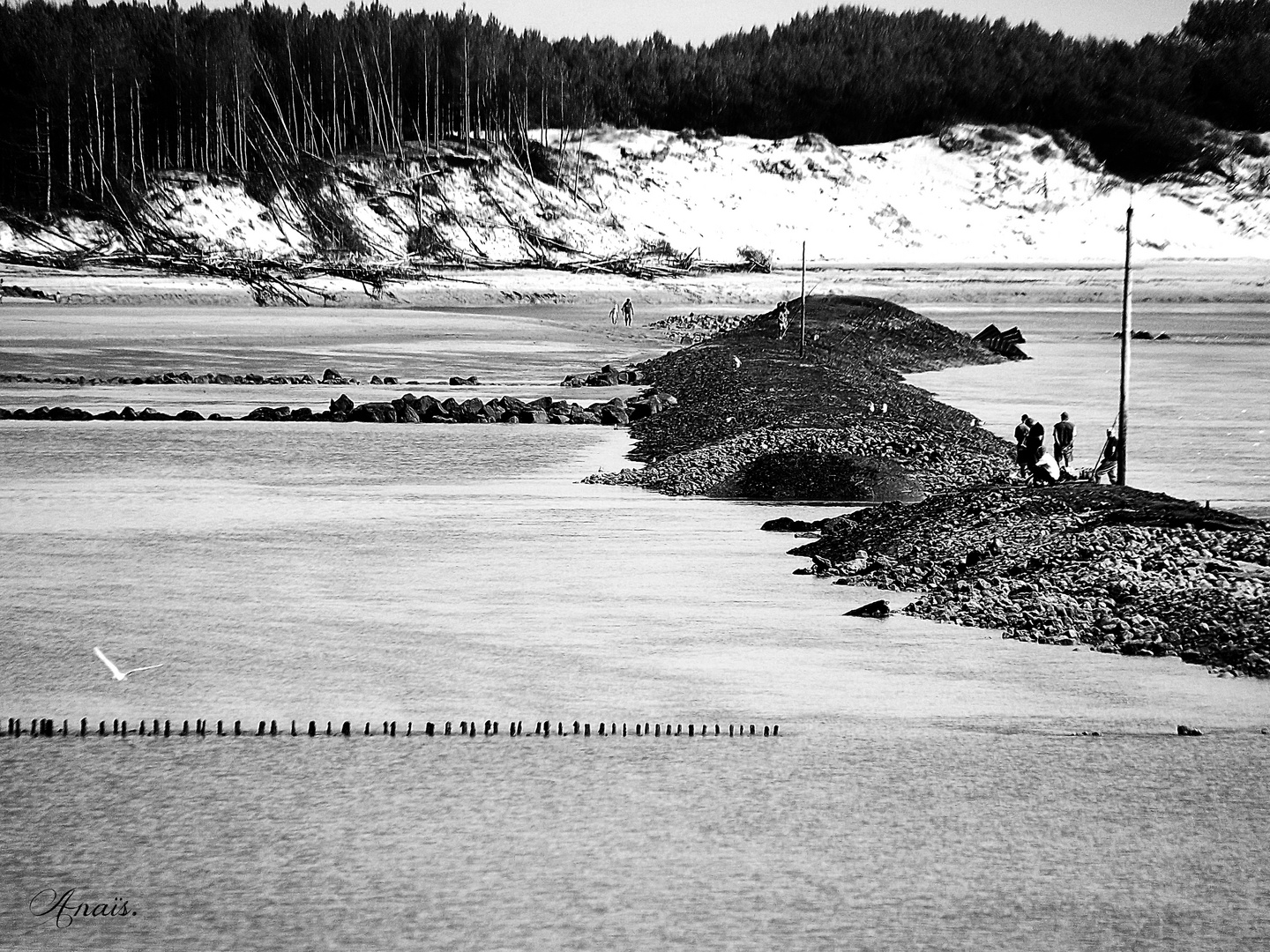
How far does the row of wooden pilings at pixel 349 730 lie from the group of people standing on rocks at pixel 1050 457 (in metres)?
8.77

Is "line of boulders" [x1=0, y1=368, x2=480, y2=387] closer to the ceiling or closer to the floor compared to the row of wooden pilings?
closer to the ceiling

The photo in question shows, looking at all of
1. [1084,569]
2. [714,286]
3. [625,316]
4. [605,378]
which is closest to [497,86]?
[714,286]

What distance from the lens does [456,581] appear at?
50.5ft

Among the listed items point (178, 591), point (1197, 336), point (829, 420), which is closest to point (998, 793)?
point (178, 591)

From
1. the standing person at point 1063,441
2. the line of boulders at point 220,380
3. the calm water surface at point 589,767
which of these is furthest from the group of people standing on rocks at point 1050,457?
the line of boulders at point 220,380

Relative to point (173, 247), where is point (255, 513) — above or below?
below

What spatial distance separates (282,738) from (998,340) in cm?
4254

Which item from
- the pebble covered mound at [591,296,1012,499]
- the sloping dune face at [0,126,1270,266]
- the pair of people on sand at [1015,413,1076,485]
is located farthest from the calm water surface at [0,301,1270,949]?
the sloping dune face at [0,126,1270,266]

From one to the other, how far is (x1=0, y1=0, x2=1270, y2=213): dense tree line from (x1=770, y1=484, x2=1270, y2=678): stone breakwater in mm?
73191

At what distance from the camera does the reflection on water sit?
315 inches

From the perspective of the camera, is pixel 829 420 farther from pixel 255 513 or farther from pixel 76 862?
pixel 76 862

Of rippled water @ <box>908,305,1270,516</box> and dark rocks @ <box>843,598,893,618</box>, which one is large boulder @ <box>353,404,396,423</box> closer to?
rippled water @ <box>908,305,1270,516</box>

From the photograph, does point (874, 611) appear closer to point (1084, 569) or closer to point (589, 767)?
point (1084, 569)
